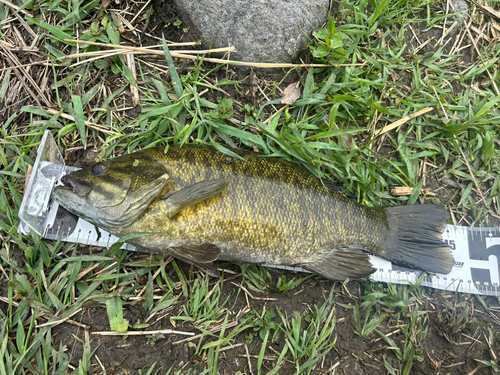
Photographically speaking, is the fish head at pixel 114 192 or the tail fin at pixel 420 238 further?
the tail fin at pixel 420 238

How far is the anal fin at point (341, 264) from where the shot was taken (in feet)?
10.5

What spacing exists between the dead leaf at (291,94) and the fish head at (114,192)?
164 cm

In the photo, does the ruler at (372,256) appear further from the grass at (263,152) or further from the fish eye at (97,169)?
the fish eye at (97,169)

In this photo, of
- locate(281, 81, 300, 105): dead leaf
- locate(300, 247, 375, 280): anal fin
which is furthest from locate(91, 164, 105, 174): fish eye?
locate(300, 247, 375, 280): anal fin

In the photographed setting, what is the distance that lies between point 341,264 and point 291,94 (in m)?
1.97

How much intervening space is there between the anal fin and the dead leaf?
1739 millimetres

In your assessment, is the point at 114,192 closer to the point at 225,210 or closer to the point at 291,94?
the point at 225,210

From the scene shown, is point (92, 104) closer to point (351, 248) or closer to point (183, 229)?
point (183, 229)

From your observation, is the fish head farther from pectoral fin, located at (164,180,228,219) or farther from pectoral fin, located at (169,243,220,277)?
pectoral fin, located at (169,243,220,277)

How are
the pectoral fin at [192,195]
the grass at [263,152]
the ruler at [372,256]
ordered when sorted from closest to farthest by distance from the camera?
the pectoral fin at [192,195] < the grass at [263,152] < the ruler at [372,256]

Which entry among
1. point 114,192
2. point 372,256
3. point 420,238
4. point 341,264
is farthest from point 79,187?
point 420,238

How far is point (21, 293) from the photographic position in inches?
118

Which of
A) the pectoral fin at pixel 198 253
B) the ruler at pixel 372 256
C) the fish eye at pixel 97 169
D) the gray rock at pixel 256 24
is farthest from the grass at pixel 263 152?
the fish eye at pixel 97 169

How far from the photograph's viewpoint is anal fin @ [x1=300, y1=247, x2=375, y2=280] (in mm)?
3193
